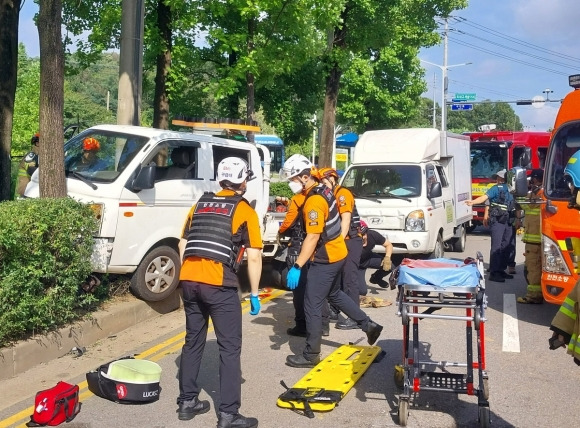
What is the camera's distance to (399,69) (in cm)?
3316

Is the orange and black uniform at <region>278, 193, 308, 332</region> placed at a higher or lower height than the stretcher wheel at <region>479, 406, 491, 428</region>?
higher

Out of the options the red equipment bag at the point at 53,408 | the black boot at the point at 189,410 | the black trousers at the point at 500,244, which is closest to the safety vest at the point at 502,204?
the black trousers at the point at 500,244

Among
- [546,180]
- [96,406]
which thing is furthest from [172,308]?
[546,180]

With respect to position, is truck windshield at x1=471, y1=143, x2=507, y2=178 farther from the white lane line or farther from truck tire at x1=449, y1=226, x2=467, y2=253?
the white lane line

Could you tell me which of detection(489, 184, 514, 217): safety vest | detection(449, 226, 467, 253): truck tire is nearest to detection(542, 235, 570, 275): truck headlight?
detection(489, 184, 514, 217): safety vest

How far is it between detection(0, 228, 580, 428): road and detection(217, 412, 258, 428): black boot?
0.19m

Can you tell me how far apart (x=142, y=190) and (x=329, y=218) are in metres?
2.79

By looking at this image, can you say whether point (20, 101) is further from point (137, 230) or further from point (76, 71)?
point (137, 230)

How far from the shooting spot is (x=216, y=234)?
5.48 m

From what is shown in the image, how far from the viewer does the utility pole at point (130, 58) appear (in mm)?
11789

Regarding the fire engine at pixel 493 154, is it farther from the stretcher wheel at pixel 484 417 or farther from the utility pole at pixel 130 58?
the stretcher wheel at pixel 484 417

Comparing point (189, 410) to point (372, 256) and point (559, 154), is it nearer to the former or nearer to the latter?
point (372, 256)

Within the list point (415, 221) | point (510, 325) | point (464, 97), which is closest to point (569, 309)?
point (510, 325)

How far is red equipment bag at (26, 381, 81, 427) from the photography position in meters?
5.43
